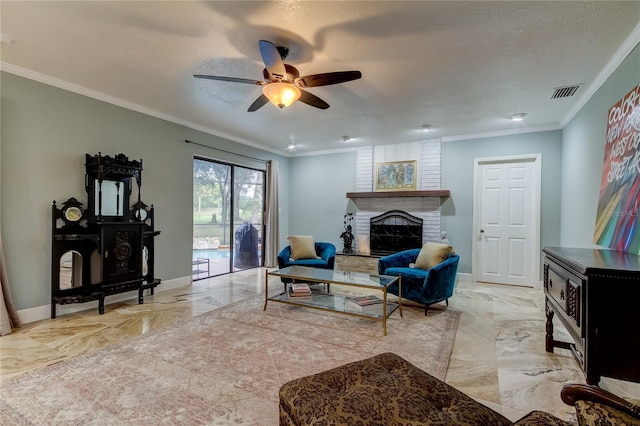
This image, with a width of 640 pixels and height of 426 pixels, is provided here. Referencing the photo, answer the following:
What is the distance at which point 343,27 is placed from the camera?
7.43 feet

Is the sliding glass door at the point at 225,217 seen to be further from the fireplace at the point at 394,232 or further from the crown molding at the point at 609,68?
the crown molding at the point at 609,68

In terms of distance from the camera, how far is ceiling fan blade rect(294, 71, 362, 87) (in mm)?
2338

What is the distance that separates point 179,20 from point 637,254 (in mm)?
3682

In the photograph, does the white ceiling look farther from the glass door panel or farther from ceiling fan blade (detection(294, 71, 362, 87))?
the glass door panel

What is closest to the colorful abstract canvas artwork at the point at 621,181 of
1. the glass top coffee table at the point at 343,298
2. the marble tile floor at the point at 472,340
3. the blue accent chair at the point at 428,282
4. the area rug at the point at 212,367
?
the marble tile floor at the point at 472,340

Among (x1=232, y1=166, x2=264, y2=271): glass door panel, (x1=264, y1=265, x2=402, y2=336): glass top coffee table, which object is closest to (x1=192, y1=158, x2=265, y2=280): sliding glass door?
(x1=232, y1=166, x2=264, y2=271): glass door panel

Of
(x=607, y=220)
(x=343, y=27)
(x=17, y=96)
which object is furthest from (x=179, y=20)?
(x=607, y=220)

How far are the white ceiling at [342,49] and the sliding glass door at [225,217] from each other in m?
1.49

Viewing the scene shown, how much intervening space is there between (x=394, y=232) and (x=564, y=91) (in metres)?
3.25

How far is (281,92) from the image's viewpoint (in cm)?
255

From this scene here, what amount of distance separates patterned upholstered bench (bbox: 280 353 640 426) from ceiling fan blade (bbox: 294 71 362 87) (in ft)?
6.66

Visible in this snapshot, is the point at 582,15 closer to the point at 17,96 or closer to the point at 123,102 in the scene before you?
the point at 123,102

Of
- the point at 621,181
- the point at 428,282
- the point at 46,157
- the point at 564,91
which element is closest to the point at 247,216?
the point at 46,157

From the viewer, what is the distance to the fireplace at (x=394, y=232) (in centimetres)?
560
